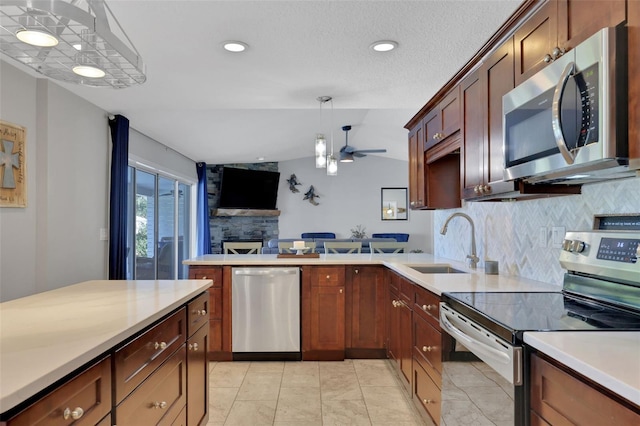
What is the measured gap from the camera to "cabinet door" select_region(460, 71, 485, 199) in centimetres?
220

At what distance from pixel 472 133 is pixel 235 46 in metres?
1.46

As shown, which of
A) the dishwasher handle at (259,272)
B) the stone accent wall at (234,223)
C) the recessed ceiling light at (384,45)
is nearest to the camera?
the recessed ceiling light at (384,45)

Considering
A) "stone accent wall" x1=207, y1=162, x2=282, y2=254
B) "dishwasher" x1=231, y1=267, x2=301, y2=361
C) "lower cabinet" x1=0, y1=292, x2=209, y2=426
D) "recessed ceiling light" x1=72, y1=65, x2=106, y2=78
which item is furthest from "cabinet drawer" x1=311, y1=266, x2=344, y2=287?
"stone accent wall" x1=207, y1=162, x2=282, y2=254

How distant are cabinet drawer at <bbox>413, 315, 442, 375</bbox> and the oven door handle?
179 mm

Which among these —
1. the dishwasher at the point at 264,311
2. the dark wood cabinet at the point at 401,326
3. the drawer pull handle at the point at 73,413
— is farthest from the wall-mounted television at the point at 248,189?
the drawer pull handle at the point at 73,413

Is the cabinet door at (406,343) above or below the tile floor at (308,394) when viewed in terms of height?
above

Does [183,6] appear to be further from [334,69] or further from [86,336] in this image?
[86,336]

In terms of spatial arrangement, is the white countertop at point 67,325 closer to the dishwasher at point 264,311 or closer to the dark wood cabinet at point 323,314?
the dishwasher at point 264,311

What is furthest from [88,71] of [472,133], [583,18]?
[472,133]

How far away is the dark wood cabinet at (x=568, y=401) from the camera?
89cm

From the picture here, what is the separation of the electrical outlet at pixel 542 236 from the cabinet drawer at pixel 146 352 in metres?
1.94

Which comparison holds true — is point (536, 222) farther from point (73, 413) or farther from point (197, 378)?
point (73, 413)

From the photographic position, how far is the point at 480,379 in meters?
1.56

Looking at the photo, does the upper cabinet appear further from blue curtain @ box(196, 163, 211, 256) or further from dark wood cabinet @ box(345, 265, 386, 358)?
blue curtain @ box(196, 163, 211, 256)
